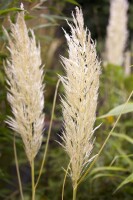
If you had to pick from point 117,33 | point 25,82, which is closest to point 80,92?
point 25,82

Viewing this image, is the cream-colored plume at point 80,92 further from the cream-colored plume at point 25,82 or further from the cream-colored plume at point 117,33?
the cream-colored plume at point 117,33

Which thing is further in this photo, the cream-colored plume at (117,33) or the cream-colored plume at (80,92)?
the cream-colored plume at (117,33)

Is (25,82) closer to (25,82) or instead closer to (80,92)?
(25,82)

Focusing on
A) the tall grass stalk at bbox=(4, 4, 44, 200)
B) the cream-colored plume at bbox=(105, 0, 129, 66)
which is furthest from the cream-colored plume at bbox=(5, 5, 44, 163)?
the cream-colored plume at bbox=(105, 0, 129, 66)

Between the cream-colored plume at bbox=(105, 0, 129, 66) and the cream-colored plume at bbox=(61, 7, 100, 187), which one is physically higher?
the cream-colored plume at bbox=(61, 7, 100, 187)

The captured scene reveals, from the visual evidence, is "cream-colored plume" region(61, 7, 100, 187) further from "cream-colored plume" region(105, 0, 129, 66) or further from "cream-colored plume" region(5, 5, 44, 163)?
"cream-colored plume" region(105, 0, 129, 66)

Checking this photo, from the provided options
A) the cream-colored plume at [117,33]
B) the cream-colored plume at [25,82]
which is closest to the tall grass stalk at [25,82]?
the cream-colored plume at [25,82]

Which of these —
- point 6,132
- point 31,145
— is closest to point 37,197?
point 6,132

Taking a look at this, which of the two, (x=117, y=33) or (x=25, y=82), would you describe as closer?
(x=25, y=82)

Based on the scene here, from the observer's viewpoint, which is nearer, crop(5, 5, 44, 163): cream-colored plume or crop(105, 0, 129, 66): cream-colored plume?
crop(5, 5, 44, 163): cream-colored plume
